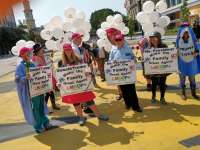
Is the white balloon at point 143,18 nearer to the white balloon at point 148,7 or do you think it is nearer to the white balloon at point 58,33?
the white balloon at point 148,7

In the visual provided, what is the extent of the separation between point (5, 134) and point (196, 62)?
437cm

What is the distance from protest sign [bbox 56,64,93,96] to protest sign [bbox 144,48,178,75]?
5.08 ft

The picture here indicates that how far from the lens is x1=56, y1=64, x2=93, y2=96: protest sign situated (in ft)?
21.5

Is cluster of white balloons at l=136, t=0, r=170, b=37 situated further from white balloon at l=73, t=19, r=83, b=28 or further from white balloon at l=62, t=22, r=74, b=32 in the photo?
white balloon at l=62, t=22, r=74, b=32

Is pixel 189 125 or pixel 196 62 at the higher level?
pixel 196 62

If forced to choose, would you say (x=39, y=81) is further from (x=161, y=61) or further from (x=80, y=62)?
(x=161, y=61)

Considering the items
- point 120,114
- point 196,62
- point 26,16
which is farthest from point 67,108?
point 26,16

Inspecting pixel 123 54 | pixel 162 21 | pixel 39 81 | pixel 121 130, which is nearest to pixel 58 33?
pixel 162 21

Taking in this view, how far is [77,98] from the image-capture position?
21.5ft

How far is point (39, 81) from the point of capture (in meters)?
6.46

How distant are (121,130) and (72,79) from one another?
4.58ft

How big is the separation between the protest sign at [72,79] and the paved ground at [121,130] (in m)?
0.71

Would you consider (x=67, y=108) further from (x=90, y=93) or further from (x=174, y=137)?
(x=174, y=137)

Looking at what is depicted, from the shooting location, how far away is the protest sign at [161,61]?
734 centimetres
